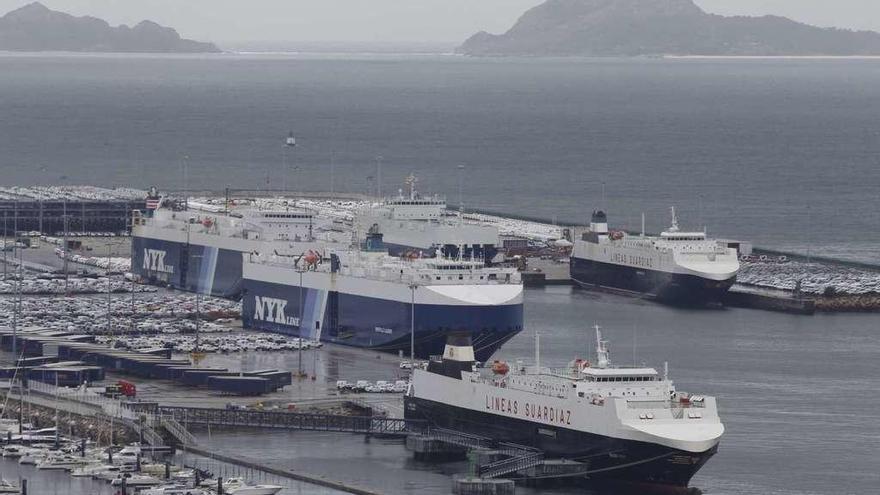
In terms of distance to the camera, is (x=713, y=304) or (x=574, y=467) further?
(x=713, y=304)

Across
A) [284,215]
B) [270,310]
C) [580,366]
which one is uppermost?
[284,215]

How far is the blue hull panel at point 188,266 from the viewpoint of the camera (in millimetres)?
104000

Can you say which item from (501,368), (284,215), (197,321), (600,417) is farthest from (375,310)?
(600,417)

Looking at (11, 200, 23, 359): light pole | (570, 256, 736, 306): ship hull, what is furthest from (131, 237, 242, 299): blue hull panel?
(570, 256, 736, 306): ship hull

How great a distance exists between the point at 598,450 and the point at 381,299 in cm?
2612

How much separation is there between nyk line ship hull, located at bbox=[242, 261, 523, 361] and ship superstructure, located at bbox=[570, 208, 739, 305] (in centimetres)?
1949

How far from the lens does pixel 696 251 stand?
107 meters

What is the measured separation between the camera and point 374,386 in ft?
254

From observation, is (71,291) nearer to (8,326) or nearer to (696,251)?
(8,326)

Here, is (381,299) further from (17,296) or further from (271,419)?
(17,296)

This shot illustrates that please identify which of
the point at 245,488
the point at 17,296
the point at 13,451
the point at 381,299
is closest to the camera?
the point at 245,488

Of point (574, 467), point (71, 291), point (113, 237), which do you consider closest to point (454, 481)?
point (574, 467)

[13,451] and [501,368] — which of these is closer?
[501,368]

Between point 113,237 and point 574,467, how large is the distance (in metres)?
64.6
